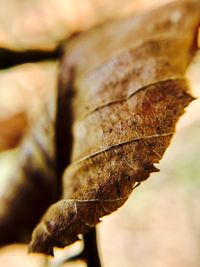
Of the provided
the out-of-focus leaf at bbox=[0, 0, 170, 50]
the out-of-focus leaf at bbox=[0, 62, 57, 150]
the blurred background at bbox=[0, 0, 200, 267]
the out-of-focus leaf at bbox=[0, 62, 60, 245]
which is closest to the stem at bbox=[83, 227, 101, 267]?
the blurred background at bbox=[0, 0, 200, 267]

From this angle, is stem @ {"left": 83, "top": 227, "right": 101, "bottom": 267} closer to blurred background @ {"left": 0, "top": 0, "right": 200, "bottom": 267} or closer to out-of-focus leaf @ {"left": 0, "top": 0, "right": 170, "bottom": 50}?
blurred background @ {"left": 0, "top": 0, "right": 200, "bottom": 267}

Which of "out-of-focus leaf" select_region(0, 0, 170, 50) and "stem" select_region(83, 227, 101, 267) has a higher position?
"out-of-focus leaf" select_region(0, 0, 170, 50)

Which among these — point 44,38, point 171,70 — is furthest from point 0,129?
point 171,70

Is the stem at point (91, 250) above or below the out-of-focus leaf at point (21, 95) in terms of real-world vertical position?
below

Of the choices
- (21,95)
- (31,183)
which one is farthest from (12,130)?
(31,183)

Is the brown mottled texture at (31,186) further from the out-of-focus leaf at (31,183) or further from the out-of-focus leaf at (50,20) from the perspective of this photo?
the out-of-focus leaf at (50,20)

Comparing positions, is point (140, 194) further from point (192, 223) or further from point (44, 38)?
point (44, 38)

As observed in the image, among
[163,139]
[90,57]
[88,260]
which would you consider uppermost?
[90,57]

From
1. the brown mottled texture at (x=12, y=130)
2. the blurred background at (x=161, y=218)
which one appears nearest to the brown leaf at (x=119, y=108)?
the blurred background at (x=161, y=218)
